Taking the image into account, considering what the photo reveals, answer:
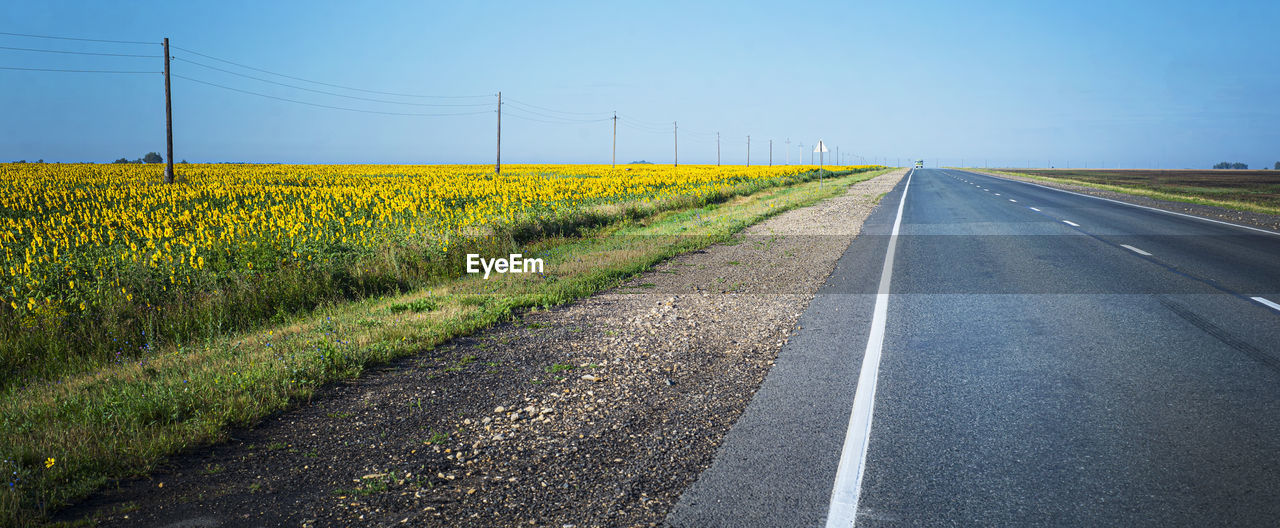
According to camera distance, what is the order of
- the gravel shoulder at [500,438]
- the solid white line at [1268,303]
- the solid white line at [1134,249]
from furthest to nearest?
the solid white line at [1134,249] < the solid white line at [1268,303] < the gravel shoulder at [500,438]

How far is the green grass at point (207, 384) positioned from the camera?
137 inches

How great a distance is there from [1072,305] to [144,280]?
10488 millimetres

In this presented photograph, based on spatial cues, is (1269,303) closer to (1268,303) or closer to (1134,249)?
(1268,303)

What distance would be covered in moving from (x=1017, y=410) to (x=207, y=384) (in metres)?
5.50

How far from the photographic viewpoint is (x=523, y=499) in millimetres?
3176

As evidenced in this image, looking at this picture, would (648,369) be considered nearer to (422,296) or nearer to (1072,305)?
(422,296)

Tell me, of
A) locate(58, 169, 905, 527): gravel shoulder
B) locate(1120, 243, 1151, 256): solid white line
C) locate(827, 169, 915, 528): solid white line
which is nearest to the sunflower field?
locate(58, 169, 905, 527): gravel shoulder

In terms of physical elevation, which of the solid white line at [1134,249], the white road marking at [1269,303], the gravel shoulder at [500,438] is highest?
the solid white line at [1134,249]

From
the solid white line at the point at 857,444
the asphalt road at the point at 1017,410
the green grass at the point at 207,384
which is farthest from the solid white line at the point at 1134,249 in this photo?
the green grass at the point at 207,384

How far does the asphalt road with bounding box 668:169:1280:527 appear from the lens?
3.06 metres

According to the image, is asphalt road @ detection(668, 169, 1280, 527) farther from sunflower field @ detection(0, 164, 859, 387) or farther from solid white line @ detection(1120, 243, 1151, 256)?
sunflower field @ detection(0, 164, 859, 387)

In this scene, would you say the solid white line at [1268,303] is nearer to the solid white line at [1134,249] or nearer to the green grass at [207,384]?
the solid white line at [1134,249]

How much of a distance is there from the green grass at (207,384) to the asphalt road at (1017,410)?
2950mm

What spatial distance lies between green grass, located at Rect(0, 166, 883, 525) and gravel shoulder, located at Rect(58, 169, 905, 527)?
0.54ft
